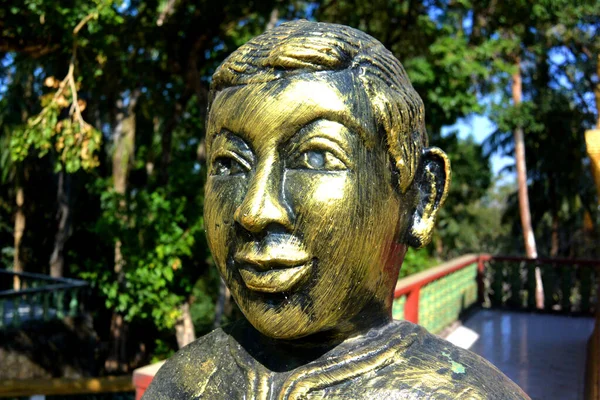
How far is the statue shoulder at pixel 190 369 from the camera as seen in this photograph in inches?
58.2

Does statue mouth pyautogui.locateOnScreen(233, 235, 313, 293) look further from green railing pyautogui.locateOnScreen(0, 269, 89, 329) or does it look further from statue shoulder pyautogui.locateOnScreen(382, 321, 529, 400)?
green railing pyautogui.locateOnScreen(0, 269, 89, 329)

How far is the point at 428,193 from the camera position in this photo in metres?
1.51

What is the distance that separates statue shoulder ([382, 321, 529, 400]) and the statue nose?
1.43 ft

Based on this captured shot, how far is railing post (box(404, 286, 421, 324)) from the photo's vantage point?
4.27m

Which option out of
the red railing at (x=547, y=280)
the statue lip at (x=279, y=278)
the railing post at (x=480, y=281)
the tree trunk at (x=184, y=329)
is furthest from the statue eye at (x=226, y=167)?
the tree trunk at (x=184, y=329)

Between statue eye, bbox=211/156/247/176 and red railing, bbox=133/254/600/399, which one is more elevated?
statue eye, bbox=211/156/247/176

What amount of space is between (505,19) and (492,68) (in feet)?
2.12

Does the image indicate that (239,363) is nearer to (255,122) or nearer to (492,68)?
(255,122)

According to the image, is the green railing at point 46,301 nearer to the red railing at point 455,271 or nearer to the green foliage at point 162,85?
the green foliage at point 162,85

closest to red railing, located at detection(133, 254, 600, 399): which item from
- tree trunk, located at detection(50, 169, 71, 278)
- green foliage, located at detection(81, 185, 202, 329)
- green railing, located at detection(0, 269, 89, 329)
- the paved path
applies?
the paved path

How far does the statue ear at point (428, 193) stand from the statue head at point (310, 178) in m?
0.06

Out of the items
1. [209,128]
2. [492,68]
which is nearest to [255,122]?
[209,128]

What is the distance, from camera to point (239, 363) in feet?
4.77

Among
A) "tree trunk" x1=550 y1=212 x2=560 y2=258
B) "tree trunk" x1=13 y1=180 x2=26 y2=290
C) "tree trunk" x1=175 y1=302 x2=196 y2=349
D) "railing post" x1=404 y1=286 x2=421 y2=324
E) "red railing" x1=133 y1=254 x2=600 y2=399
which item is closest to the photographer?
"red railing" x1=133 y1=254 x2=600 y2=399
